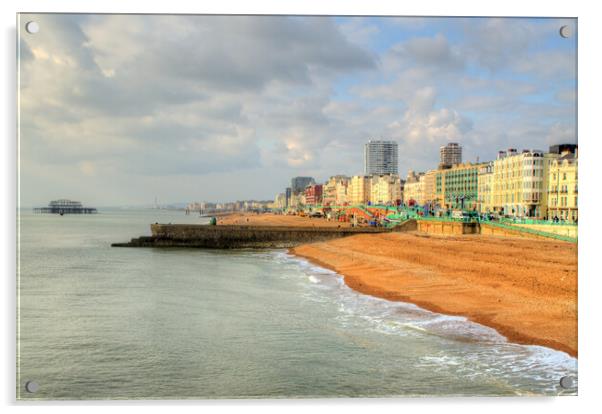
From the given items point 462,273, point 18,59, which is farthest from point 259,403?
point 462,273

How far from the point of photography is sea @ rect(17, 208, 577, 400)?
9172 mm

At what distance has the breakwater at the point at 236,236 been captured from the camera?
41.3 metres

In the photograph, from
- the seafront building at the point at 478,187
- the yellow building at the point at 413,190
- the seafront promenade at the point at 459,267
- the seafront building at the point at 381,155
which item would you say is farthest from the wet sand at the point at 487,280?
the yellow building at the point at 413,190

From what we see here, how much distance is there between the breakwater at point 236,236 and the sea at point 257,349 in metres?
22.9

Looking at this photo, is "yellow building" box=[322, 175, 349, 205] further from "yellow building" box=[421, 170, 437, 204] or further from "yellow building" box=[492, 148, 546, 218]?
"yellow building" box=[492, 148, 546, 218]

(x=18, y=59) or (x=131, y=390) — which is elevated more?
(x=18, y=59)

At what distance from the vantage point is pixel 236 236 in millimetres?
42438

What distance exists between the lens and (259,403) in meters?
8.35

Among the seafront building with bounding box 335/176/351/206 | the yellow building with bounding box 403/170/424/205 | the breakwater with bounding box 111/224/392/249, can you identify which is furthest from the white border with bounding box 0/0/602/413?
the seafront building with bounding box 335/176/351/206

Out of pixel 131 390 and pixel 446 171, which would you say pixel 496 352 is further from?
pixel 446 171

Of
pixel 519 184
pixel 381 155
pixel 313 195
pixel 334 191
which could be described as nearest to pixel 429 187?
pixel 381 155

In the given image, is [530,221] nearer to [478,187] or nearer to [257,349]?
[257,349]

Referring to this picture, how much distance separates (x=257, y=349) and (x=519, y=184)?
31.9 m
